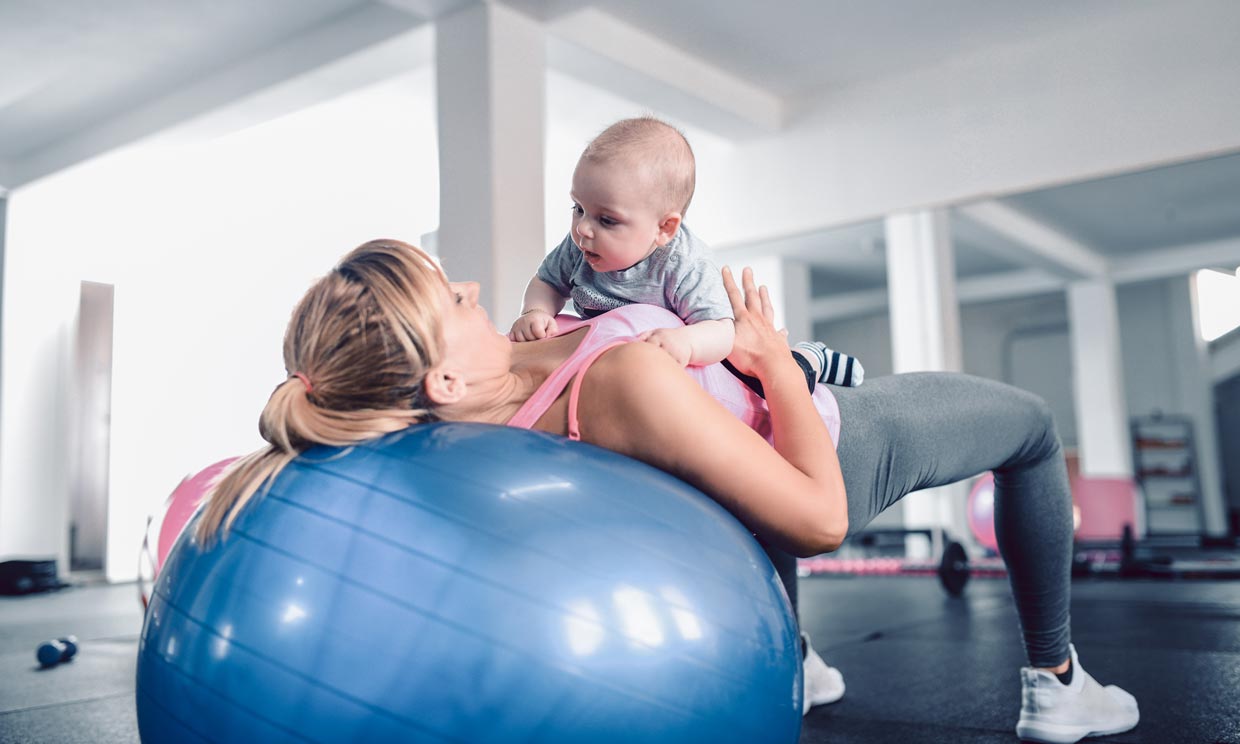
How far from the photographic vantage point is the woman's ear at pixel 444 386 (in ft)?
3.05

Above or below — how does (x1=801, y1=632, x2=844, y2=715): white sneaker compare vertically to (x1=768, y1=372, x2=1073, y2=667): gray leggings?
below

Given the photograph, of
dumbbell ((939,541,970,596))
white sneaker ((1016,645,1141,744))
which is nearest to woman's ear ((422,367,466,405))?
white sneaker ((1016,645,1141,744))

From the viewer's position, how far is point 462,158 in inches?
156

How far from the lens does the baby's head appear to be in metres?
1.34

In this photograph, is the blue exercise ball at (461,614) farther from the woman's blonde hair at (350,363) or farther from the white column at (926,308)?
the white column at (926,308)

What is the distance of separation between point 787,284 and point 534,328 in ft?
19.8

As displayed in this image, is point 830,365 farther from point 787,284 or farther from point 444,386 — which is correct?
point 787,284

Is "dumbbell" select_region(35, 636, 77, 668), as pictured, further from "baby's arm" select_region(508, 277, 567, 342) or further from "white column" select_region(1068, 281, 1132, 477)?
"white column" select_region(1068, 281, 1132, 477)

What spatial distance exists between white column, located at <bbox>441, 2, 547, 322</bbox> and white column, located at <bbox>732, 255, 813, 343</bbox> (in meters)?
3.01

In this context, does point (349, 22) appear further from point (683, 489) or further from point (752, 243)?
point (683, 489)

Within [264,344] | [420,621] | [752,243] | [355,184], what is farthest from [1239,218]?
[420,621]

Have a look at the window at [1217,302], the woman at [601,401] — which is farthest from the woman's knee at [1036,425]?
the window at [1217,302]

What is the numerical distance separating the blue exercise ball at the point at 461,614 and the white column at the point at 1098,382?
8085mm

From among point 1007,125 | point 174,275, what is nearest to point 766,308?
point 1007,125
